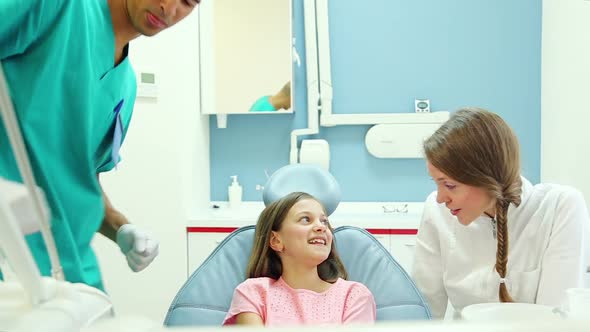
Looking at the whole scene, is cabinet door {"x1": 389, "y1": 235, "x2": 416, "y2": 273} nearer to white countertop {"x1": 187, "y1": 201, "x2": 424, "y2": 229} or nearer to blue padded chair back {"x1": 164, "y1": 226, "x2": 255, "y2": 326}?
white countertop {"x1": 187, "y1": 201, "x2": 424, "y2": 229}

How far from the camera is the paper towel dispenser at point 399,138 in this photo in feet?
7.46

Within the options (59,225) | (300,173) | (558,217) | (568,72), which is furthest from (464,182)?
(568,72)

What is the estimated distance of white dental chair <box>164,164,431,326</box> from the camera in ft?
4.09

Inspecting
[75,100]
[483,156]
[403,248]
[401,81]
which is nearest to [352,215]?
[403,248]

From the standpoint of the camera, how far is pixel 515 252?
4.09ft

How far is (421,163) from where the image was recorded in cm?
235

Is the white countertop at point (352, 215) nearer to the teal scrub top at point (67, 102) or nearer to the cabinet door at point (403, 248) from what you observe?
the cabinet door at point (403, 248)

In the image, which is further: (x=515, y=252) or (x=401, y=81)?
(x=401, y=81)

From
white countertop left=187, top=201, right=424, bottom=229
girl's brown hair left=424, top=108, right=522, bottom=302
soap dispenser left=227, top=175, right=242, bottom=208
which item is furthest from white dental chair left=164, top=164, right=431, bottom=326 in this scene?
soap dispenser left=227, top=175, right=242, bottom=208

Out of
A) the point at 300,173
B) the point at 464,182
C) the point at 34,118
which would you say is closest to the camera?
the point at 34,118

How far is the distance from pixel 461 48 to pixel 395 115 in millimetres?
396

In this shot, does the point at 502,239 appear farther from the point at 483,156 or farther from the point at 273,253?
the point at 273,253

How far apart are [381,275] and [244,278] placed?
1.12ft

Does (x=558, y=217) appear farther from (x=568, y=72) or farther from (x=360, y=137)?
Answer: (x=360, y=137)
